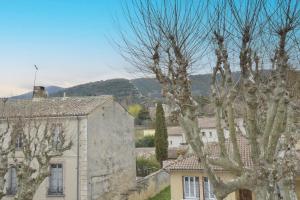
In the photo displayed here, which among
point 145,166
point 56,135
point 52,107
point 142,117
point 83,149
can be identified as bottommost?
point 145,166

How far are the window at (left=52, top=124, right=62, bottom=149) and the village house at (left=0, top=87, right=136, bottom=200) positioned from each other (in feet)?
1.08

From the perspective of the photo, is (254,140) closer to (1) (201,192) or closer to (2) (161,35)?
(2) (161,35)

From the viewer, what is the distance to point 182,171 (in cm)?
2089

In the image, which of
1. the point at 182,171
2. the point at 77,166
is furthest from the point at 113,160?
the point at 182,171

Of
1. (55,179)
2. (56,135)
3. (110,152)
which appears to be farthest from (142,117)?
(55,179)

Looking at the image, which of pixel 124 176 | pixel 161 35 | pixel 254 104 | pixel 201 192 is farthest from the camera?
pixel 124 176

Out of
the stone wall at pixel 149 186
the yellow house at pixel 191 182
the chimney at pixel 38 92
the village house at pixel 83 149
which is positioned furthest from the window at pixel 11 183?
the yellow house at pixel 191 182

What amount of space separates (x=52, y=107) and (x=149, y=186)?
957 centimetres

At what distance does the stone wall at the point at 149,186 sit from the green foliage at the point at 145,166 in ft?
14.2

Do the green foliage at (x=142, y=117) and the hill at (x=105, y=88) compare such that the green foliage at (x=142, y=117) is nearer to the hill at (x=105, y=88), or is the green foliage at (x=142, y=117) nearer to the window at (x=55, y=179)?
the hill at (x=105, y=88)

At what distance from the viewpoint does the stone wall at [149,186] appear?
25812 mm

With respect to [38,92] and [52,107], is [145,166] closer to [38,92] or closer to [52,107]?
[38,92]

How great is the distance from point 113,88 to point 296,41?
109 meters

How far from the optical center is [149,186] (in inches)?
1113
